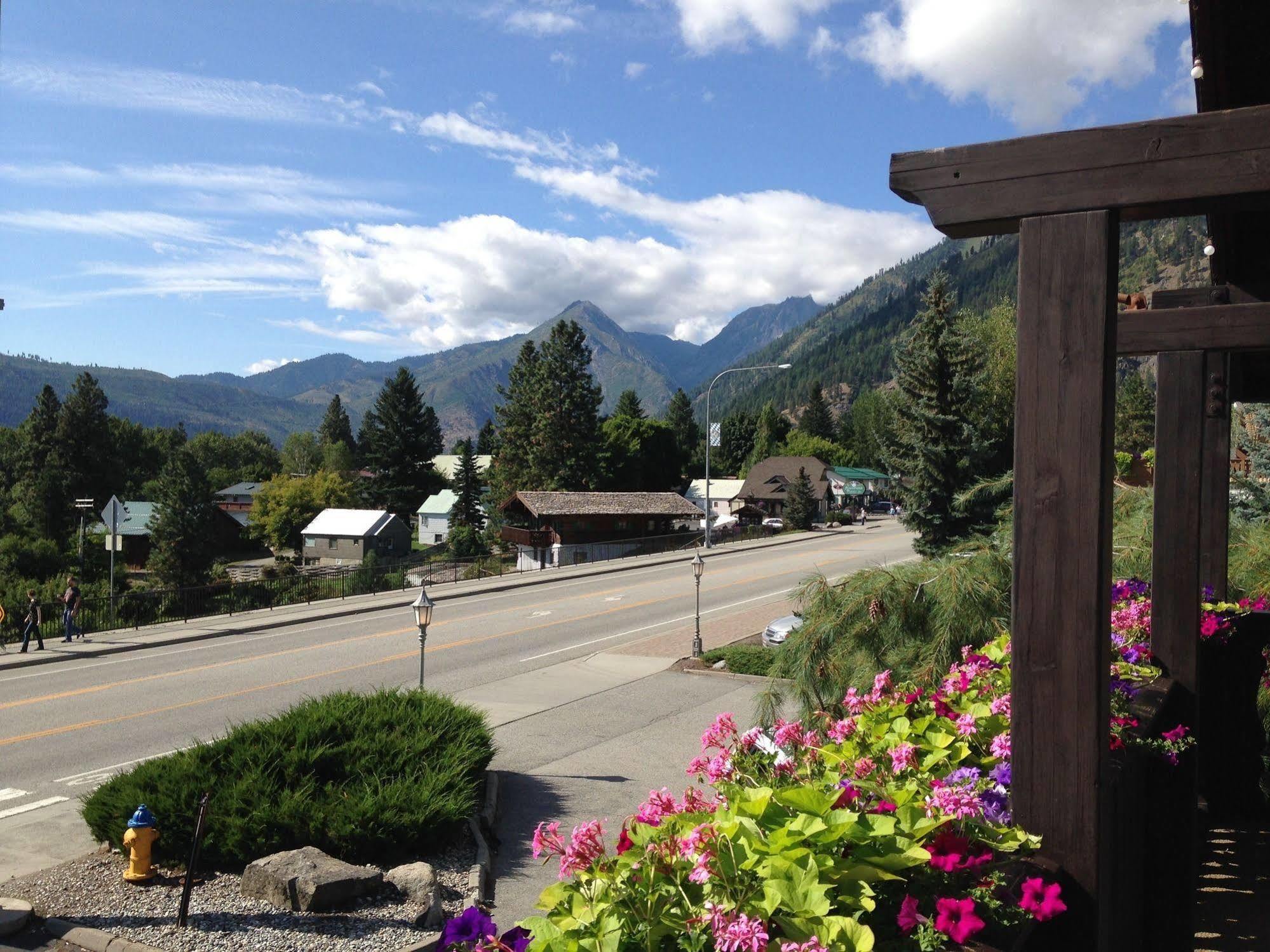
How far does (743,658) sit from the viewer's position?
18031mm

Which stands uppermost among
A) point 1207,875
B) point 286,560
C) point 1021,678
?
point 1021,678

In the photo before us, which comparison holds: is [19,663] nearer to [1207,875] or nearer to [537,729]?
[537,729]

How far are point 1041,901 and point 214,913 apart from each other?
6.86m

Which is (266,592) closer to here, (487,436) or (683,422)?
(487,436)

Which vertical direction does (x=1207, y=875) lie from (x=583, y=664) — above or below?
above

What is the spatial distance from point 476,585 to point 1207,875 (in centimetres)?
2766

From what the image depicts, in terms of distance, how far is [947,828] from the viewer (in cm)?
231

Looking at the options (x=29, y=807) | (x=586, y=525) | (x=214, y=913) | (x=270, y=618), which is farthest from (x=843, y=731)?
(x=586, y=525)

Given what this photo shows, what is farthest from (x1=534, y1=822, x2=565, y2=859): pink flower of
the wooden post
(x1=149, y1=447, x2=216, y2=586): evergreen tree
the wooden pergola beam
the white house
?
the white house

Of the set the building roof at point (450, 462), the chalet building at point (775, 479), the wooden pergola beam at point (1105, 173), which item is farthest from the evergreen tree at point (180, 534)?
the building roof at point (450, 462)

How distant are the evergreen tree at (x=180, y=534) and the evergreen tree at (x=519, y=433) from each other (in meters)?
18.6

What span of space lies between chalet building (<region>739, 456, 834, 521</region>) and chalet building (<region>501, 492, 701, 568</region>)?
29029 mm

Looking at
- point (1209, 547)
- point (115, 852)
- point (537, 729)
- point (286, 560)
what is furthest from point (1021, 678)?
point (286, 560)

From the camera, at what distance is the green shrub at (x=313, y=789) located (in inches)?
313
